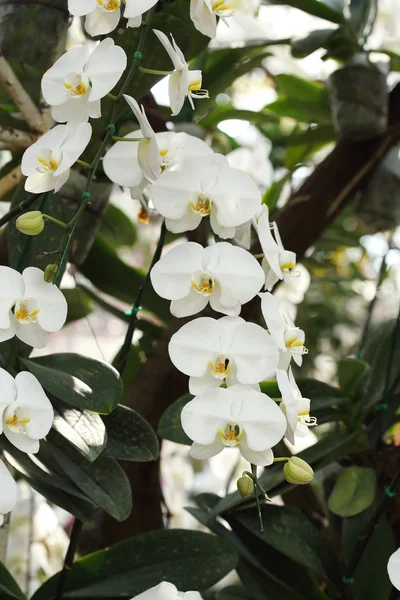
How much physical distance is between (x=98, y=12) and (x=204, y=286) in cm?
16

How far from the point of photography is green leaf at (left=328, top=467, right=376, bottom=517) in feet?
1.82

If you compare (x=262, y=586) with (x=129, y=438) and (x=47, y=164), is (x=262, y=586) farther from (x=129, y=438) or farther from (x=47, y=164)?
(x=47, y=164)

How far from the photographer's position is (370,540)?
552 mm

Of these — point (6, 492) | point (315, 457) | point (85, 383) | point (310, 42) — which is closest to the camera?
point (6, 492)

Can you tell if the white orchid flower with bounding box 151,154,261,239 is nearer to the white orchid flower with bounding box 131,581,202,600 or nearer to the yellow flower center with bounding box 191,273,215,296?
the yellow flower center with bounding box 191,273,215,296

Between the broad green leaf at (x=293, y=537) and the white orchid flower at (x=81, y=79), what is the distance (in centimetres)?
32

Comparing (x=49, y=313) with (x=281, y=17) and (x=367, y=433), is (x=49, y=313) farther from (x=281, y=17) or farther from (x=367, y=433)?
(x=281, y=17)

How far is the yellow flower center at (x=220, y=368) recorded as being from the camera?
0.36m

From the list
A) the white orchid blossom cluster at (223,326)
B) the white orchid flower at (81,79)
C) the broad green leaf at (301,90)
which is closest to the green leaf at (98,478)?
the white orchid blossom cluster at (223,326)

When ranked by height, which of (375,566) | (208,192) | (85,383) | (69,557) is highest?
(208,192)

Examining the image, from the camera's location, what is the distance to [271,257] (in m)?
0.41

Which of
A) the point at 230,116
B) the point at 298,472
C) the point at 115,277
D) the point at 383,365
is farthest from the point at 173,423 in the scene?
the point at 230,116

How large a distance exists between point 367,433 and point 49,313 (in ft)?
1.12

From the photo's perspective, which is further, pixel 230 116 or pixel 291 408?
pixel 230 116
